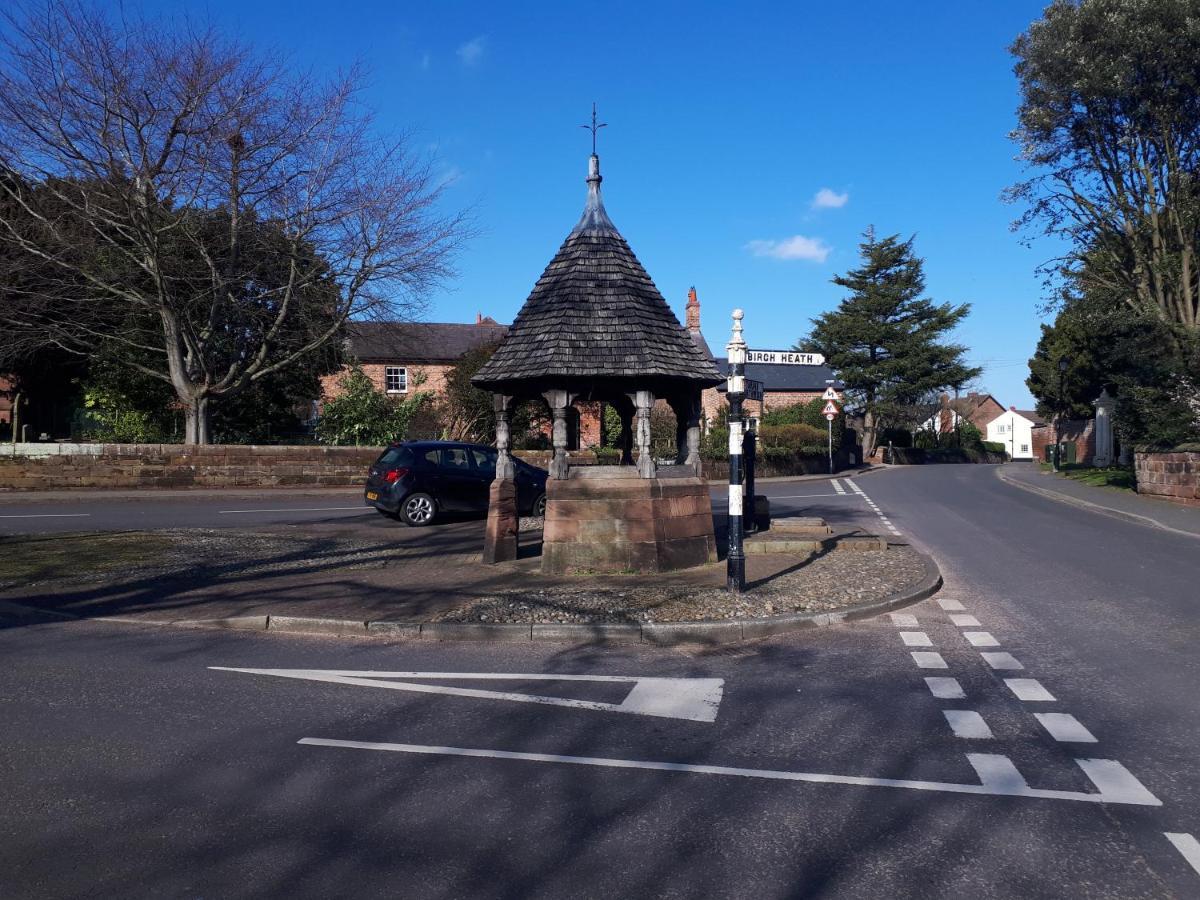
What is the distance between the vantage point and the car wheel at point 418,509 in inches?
714

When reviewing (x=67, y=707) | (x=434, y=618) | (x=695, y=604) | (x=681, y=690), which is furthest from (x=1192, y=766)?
(x=67, y=707)

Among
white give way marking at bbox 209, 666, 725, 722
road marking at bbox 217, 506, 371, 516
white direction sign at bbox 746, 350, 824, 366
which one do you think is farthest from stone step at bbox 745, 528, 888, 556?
white direction sign at bbox 746, 350, 824, 366

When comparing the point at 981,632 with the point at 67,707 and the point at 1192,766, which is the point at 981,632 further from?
the point at 67,707

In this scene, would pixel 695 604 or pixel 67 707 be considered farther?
pixel 695 604

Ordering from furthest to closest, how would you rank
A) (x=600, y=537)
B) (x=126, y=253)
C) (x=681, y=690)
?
1. (x=126, y=253)
2. (x=600, y=537)
3. (x=681, y=690)

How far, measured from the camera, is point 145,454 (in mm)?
26016

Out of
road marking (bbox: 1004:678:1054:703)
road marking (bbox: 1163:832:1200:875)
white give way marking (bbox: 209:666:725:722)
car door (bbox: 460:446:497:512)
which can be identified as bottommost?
white give way marking (bbox: 209:666:725:722)

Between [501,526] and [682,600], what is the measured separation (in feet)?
12.2

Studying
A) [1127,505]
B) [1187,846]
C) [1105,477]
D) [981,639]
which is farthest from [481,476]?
[1105,477]

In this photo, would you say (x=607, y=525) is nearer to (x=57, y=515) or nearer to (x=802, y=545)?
(x=802, y=545)

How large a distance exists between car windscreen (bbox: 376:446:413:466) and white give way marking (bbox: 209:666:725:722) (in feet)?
36.9

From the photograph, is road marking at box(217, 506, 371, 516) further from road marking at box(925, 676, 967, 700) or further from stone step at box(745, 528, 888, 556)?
road marking at box(925, 676, 967, 700)

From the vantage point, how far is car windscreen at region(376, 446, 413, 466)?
726 inches

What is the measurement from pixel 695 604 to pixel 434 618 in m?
2.50
